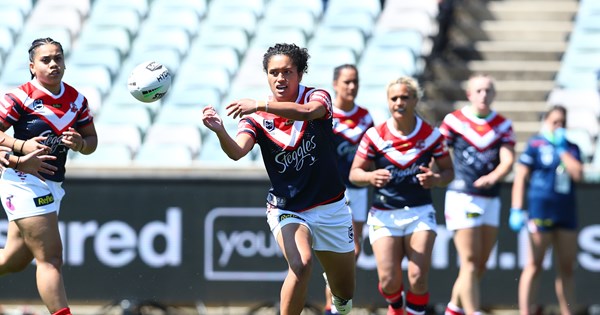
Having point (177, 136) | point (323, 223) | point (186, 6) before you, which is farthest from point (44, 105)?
point (186, 6)

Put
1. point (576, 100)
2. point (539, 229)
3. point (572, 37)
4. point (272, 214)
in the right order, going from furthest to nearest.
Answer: point (572, 37), point (576, 100), point (539, 229), point (272, 214)

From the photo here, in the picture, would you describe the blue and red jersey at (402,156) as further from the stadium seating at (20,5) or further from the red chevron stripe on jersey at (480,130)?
the stadium seating at (20,5)

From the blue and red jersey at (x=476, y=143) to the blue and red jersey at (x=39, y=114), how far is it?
3.69 metres

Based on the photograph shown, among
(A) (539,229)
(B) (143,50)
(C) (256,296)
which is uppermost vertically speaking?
(B) (143,50)

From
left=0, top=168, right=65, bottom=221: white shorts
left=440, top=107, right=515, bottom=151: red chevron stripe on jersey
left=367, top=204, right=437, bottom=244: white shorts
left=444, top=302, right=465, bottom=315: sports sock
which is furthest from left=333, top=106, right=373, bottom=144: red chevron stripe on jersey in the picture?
left=0, top=168, right=65, bottom=221: white shorts

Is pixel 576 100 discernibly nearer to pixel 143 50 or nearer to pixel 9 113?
pixel 143 50

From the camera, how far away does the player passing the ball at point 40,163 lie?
839cm

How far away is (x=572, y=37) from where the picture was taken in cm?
1628

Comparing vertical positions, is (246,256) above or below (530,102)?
below

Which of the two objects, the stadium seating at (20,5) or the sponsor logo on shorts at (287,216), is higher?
the stadium seating at (20,5)

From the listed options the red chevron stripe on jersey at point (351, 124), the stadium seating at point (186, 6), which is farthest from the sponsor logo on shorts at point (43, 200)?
the stadium seating at point (186, 6)

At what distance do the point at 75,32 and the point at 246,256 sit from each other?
20.5ft

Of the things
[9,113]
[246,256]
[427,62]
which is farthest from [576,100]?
[9,113]

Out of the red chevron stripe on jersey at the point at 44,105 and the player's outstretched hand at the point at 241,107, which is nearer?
the player's outstretched hand at the point at 241,107
